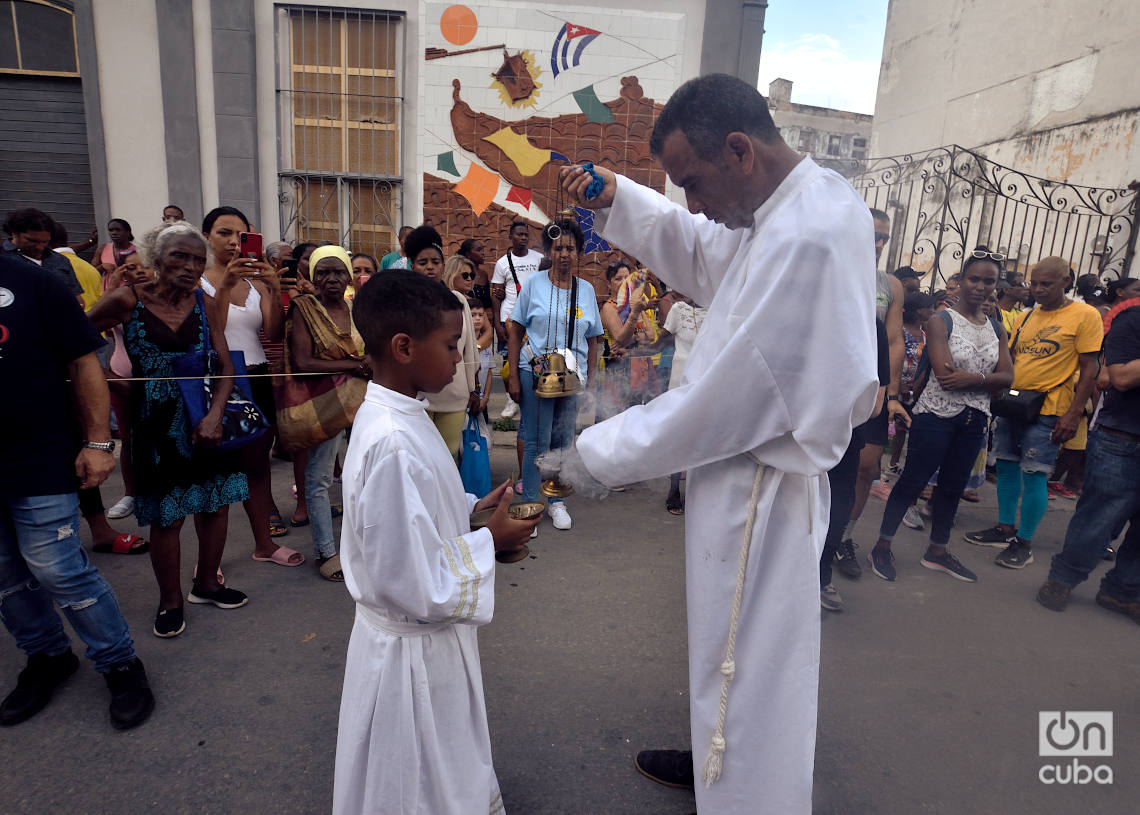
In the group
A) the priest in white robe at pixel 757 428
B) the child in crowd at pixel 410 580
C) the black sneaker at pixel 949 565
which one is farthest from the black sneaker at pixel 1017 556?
the child in crowd at pixel 410 580

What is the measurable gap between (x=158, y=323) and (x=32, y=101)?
8.82 metres

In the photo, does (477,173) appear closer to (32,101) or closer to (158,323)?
(32,101)

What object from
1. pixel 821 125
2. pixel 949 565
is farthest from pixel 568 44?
pixel 821 125

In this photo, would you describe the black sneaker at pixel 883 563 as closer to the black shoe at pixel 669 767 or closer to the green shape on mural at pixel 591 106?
the black shoe at pixel 669 767

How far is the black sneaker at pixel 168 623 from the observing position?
3158mm

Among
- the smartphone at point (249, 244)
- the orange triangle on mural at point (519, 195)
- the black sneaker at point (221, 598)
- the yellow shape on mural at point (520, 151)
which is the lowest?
the black sneaker at point (221, 598)

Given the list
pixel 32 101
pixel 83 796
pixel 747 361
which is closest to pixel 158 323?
pixel 83 796

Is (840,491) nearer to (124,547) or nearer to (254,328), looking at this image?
(254,328)

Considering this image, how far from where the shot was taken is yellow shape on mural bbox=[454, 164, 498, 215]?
360 inches

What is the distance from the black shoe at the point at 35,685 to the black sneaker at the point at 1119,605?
5.51 metres

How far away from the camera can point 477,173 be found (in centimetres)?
916

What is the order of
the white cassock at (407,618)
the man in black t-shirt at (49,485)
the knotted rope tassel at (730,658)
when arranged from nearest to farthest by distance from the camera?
1. the white cassock at (407,618)
2. the knotted rope tassel at (730,658)
3. the man in black t-shirt at (49,485)

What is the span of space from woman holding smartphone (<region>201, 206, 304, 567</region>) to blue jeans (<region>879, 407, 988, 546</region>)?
149 inches

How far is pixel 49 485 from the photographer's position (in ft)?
7.94
